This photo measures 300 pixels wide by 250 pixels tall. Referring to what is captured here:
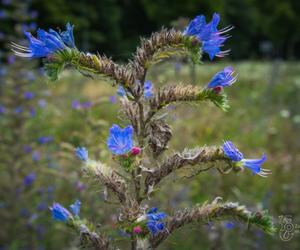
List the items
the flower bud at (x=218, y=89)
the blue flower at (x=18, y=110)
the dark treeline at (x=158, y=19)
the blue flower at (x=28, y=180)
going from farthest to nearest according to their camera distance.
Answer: the dark treeline at (x=158, y=19) < the blue flower at (x=18, y=110) < the blue flower at (x=28, y=180) < the flower bud at (x=218, y=89)

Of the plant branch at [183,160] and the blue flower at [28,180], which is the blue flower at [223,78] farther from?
the blue flower at [28,180]

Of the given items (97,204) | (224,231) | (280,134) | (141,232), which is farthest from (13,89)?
(280,134)

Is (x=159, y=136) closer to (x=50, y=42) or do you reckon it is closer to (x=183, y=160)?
(x=183, y=160)

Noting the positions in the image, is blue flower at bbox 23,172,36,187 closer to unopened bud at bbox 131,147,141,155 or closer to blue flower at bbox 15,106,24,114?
blue flower at bbox 15,106,24,114

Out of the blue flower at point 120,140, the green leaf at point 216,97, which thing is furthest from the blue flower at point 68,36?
the green leaf at point 216,97

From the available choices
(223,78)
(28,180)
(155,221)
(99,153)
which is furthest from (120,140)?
(28,180)

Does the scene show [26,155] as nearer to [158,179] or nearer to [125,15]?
[158,179]

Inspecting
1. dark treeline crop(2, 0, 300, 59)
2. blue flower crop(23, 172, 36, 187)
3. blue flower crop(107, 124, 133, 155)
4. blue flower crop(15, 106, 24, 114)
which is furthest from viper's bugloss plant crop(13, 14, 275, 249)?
dark treeline crop(2, 0, 300, 59)

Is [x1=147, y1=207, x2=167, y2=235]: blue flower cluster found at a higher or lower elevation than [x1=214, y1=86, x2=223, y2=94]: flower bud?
lower
